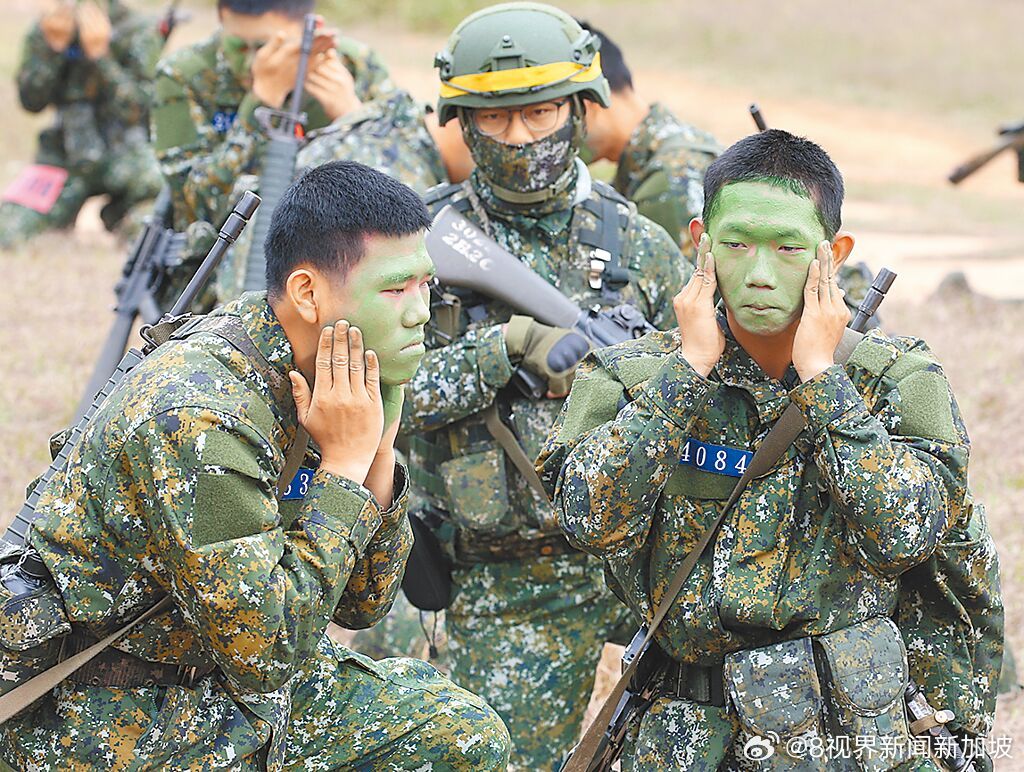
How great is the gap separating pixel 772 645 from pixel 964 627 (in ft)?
1.80

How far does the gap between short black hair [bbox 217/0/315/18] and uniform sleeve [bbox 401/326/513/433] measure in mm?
2977

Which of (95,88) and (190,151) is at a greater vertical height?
(190,151)

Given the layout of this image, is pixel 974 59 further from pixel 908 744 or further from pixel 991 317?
pixel 908 744

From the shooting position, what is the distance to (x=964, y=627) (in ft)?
12.5

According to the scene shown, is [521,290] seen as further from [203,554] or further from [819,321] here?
[203,554]

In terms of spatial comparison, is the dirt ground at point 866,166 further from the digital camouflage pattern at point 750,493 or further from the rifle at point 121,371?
the rifle at point 121,371

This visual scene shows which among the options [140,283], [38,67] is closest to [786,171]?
[140,283]

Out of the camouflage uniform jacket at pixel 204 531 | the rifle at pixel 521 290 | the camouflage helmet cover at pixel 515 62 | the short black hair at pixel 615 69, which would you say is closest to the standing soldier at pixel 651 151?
the short black hair at pixel 615 69

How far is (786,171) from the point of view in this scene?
357 cm

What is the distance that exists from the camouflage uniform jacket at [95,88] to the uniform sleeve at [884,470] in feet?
35.6

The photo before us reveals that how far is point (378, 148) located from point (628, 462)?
115 inches

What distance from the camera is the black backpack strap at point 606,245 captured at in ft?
16.1

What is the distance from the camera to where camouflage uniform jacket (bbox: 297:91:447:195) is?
19.6 feet

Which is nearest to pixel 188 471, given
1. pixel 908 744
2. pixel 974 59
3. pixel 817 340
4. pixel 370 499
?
pixel 370 499
